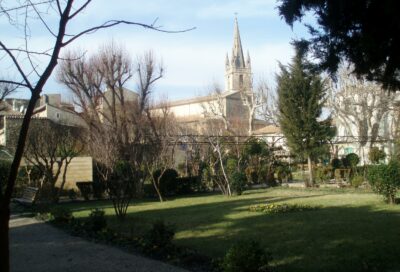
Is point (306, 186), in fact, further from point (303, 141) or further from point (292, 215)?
point (292, 215)

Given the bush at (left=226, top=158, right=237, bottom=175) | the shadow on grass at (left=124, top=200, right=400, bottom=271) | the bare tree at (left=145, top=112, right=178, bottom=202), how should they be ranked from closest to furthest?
1. the shadow on grass at (left=124, top=200, right=400, bottom=271)
2. the bare tree at (left=145, top=112, right=178, bottom=202)
3. the bush at (left=226, top=158, right=237, bottom=175)

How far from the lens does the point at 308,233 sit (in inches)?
380

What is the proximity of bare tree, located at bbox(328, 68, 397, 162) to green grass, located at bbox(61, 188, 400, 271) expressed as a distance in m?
25.7

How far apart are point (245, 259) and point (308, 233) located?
4152 mm

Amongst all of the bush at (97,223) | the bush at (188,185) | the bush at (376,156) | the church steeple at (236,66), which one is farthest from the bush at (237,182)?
the church steeple at (236,66)

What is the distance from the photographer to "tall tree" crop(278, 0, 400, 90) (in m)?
5.16

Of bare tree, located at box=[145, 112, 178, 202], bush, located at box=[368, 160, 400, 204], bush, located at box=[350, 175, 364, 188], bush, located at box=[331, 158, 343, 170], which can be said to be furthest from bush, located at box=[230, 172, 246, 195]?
bush, located at box=[331, 158, 343, 170]

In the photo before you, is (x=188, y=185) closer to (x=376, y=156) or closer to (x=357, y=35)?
(x=376, y=156)

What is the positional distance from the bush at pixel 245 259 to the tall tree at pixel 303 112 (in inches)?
926

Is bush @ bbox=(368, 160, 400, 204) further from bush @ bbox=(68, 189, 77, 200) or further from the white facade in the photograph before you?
the white facade

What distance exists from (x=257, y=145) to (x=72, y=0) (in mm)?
26697

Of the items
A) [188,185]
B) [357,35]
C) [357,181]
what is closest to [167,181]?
[188,185]

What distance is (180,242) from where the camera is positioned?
9.52m

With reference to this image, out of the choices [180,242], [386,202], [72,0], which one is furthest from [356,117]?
[72,0]
